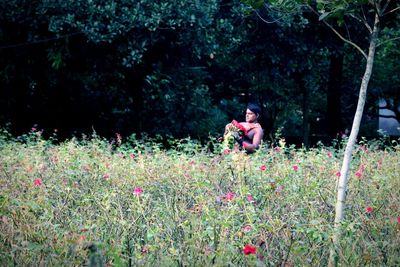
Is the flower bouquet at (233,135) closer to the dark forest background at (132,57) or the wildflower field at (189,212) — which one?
the wildflower field at (189,212)

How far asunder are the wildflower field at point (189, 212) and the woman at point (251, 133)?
322 millimetres

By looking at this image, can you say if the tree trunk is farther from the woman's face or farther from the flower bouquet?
the flower bouquet

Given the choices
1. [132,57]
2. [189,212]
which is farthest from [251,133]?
[132,57]

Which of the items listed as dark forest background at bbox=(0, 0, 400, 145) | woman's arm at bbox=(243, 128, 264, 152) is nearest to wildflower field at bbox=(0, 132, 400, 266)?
woman's arm at bbox=(243, 128, 264, 152)

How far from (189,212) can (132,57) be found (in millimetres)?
8877

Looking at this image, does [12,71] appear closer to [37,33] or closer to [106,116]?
[37,33]

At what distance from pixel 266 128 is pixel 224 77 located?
4206 mm

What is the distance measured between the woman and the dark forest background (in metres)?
5.02

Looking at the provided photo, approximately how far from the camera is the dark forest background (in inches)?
577

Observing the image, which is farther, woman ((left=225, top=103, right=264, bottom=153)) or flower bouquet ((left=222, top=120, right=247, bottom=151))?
woman ((left=225, top=103, right=264, bottom=153))

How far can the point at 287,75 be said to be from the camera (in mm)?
19578

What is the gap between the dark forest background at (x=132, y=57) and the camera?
14664 mm

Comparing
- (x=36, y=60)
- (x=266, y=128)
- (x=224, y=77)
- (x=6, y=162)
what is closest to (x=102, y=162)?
(x=6, y=162)

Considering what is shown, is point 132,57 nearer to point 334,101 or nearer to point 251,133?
point 251,133
